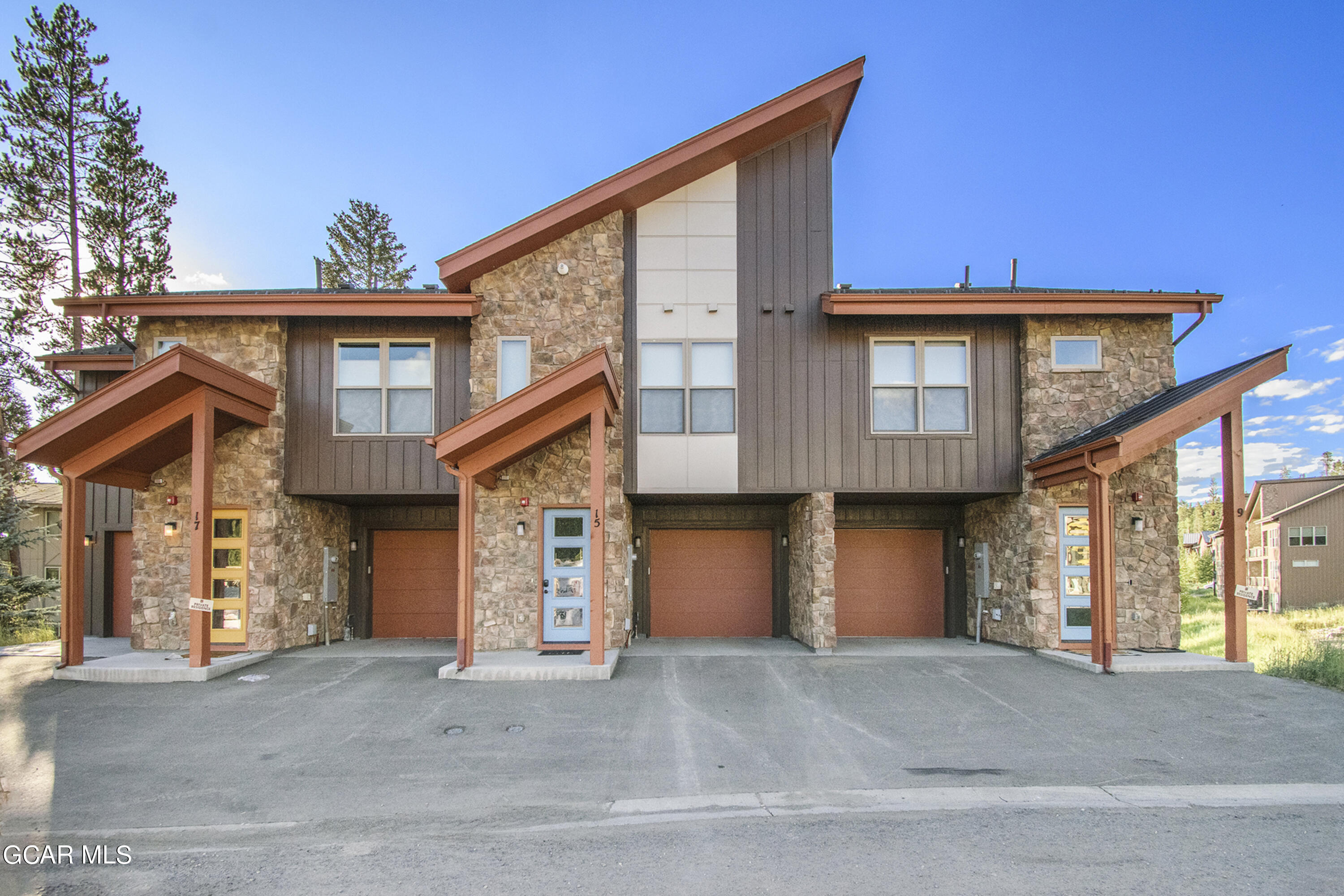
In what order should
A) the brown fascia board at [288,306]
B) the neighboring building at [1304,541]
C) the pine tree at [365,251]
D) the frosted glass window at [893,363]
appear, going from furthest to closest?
the pine tree at [365,251] < the neighboring building at [1304,541] < the frosted glass window at [893,363] < the brown fascia board at [288,306]

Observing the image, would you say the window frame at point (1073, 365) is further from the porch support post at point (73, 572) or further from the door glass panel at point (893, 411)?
the porch support post at point (73, 572)

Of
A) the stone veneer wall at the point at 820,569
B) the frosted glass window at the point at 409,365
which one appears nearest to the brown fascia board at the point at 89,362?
the frosted glass window at the point at 409,365

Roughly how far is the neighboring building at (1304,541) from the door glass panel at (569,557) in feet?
78.7

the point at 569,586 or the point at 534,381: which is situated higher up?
the point at 534,381

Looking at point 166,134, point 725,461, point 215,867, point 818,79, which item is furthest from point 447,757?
point 166,134

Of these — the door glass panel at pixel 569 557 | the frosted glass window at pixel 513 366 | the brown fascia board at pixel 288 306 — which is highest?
the brown fascia board at pixel 288 306

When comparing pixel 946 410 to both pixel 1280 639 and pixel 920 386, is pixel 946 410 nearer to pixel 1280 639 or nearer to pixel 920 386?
pixel 920 386

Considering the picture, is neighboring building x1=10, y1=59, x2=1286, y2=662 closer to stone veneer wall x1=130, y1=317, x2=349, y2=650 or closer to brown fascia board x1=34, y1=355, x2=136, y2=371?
stone veneer wall x1=130, y1=317, x2=349, y2=650

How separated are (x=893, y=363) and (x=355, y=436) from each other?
328 inches

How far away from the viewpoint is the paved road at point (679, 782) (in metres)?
3.84

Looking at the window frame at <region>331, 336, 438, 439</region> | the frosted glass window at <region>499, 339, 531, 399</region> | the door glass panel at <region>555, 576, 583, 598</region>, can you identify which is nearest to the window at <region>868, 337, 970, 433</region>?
the door glass panel at <region>555, 576, 583, 598</region>

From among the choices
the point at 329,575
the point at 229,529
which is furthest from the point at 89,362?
the point at 329,575

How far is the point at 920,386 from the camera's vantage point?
32.7 ft

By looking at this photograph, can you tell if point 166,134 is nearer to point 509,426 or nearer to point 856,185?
point 509,426
